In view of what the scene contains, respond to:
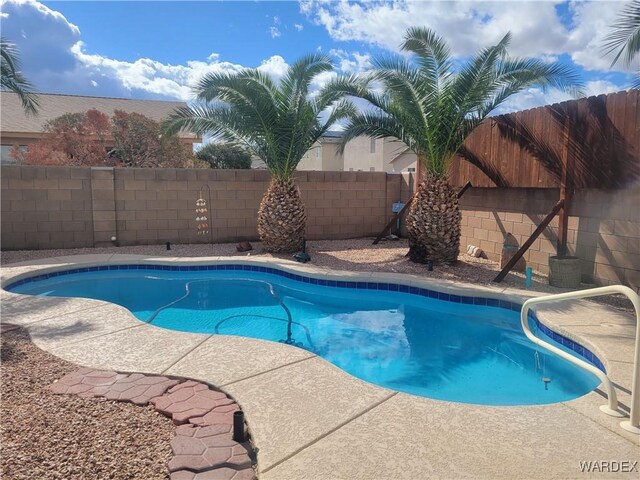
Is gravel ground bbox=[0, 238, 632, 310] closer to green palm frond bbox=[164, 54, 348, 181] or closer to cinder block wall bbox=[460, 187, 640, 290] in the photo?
cinder block wall bbox=[460, 187, 640, 290]

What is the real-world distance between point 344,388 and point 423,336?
284 centimetres

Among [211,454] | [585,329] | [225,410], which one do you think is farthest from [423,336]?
[211,454]

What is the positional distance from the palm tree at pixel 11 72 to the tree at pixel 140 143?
751 cm

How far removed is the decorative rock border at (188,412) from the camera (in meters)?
2.41

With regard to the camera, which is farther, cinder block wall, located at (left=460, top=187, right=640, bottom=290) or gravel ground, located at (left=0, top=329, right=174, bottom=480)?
cinder block wall, located at (left=460, top=187, right=640, bottom=290)

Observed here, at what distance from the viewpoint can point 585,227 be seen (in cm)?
696

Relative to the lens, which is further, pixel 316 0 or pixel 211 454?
pixel 316 0

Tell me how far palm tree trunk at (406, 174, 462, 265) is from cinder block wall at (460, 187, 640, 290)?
113 cm

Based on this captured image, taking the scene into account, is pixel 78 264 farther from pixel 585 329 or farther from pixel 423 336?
pixel 585 329

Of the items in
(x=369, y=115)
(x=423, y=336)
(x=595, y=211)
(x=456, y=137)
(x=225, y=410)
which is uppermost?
(x=369, y=115)

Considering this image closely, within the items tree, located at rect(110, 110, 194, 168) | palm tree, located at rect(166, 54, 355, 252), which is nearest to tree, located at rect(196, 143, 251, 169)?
tree, located at rect(110, 110, 194, 168)

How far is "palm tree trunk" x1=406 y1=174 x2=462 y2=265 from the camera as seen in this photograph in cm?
835

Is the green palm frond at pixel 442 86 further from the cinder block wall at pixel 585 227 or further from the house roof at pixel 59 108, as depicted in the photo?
the house roof at pixel 59 108

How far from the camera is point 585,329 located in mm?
4840
